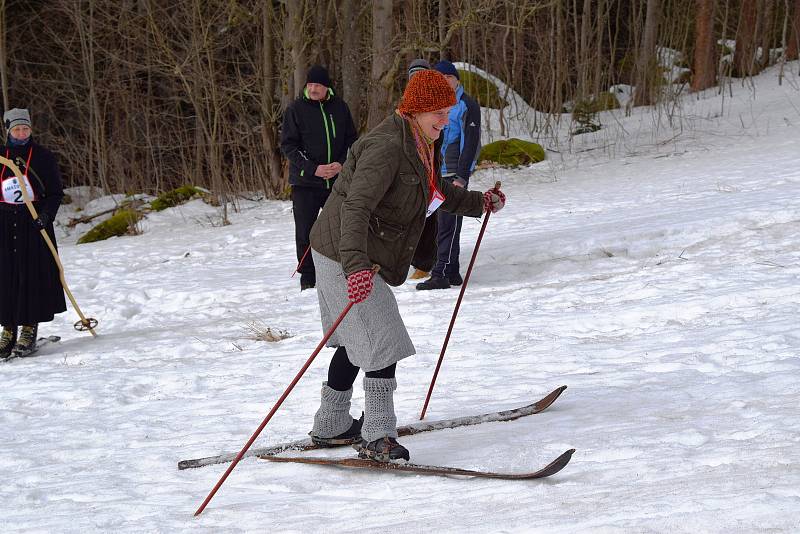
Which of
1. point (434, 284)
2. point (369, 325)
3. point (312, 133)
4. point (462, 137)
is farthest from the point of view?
point (312, 133)

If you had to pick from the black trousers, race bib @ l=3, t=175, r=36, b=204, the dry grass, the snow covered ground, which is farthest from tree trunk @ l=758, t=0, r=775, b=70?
race bib @ l=3, t=175, r=36, b=204

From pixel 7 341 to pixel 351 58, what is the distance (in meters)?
8.76

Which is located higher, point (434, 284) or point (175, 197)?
point (434, 284)

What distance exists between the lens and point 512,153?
14.9m

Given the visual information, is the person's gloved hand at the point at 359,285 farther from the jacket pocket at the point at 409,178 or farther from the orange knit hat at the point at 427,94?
the orange knit hat at the point at 427,94

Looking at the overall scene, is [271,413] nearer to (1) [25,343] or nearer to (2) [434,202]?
(2) [434,202]

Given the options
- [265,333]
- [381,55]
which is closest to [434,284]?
[265,333]

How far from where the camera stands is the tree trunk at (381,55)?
42.0 ft

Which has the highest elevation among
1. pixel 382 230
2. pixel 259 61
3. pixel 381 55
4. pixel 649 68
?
pixel 259 61

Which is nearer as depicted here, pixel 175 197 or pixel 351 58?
pixel 351 58

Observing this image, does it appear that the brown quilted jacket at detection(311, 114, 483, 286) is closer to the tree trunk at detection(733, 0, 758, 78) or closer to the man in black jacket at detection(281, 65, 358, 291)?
the man in black jacket at detection(281, 65, 358, 291)

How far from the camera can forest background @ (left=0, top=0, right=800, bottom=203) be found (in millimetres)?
14750

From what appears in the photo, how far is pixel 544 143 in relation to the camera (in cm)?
1608

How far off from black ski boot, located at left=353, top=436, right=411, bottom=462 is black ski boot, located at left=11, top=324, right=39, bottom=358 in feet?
13.7
